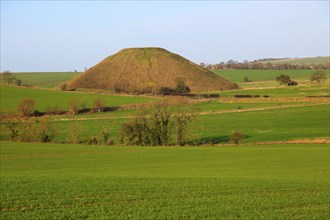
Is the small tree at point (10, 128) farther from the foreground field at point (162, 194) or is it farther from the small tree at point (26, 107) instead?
the foreground field at point (162, 194)

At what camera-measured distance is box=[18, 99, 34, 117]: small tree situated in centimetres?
6831

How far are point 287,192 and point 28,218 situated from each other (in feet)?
33.7

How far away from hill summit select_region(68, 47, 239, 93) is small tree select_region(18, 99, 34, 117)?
5541 centimetres

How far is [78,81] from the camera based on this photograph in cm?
13750

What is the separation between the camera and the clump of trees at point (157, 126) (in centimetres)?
Answer: 5047

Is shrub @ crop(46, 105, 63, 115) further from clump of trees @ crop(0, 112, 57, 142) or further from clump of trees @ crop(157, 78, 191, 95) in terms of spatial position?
clump of trees @ crop(157, 78, 191, 95)

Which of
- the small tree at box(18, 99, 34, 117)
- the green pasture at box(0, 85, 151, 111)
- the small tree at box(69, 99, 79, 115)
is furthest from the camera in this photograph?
the green pasture at box(0, 85, 151, 111)

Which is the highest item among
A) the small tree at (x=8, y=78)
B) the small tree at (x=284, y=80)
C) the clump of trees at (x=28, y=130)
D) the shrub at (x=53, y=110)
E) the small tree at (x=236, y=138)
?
the small tree at (x=8, y=78)

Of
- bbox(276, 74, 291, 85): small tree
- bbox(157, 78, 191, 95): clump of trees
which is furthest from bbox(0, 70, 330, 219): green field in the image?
bbox(276, 74, 291, 85): small tree

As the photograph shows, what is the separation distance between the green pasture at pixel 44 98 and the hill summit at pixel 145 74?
28.5 m

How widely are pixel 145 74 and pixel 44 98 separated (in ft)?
177

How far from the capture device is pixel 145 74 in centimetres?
14162

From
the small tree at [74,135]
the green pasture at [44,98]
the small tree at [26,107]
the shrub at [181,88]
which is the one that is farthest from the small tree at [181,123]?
the shrub at [181,88]

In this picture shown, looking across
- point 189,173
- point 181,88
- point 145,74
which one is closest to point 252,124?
point 189,173
